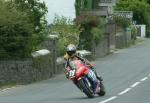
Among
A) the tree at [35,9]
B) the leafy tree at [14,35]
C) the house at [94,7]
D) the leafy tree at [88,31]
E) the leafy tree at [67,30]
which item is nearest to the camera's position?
the leafy tree at [14,35]

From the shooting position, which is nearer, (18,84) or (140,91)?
(140,91)

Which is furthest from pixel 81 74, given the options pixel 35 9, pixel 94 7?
pixel 94 7

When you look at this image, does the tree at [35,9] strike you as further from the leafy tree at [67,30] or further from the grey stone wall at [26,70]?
the grey stone wall at [26,70]

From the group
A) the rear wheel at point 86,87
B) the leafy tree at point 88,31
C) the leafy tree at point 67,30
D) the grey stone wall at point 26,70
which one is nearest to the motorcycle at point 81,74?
the rear wheel at point 86,87

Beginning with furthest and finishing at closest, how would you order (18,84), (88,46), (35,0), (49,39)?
(88,46)
(35,0)
(49,39)
(18,84)

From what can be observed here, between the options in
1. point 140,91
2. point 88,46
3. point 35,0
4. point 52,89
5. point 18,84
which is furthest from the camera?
point 88,46

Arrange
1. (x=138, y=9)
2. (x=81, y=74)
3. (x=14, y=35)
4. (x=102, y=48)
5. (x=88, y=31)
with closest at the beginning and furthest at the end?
(x=81, y=74) < (x=14, y=35) < (x=88, y=31) < (x=102, y=48) < (x=138, y=9)

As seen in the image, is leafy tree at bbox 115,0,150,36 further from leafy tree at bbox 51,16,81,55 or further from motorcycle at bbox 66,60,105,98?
motorcycle at bbox 66,60,105,98

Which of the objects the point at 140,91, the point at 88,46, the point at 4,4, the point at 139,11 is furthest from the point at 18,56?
the point at 139,11

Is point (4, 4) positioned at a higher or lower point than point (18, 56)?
higher

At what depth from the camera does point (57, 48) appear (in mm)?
33062

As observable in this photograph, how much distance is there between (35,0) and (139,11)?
161ft

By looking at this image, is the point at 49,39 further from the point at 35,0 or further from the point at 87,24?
the point at 87,24

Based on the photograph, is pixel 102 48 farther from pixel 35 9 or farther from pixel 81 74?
pixel 81 74
